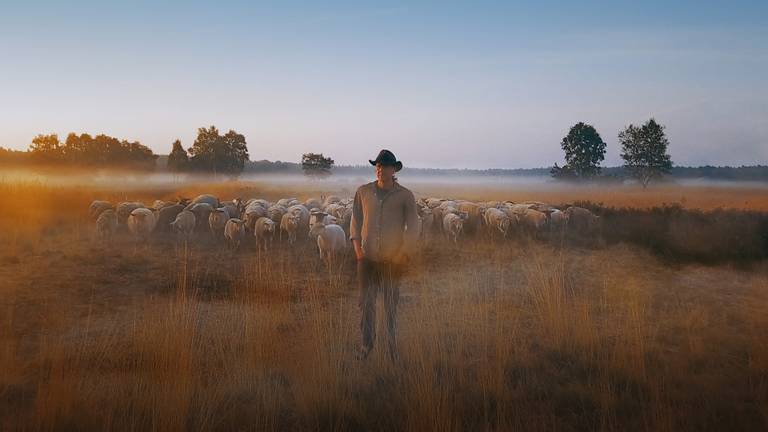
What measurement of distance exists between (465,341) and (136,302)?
6.08 metres

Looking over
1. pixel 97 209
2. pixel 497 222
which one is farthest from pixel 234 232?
pixel 497 222

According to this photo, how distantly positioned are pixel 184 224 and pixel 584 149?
46.2 m

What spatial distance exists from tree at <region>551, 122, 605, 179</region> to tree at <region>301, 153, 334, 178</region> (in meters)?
29.9

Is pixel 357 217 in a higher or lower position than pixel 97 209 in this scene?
higher

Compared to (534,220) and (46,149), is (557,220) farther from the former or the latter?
(46,149)

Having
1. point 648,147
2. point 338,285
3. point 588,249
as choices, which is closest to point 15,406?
point 338,285

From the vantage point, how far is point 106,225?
672 inches

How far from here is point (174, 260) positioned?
514 inches

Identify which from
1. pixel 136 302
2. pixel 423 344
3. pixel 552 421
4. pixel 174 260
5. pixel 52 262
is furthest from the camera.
→ pixel 174 260

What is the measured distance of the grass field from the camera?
426 cm

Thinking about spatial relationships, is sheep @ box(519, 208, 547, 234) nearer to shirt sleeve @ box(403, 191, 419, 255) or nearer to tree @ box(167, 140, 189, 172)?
shirt sleeve @ box(403, 191, 419, 255)

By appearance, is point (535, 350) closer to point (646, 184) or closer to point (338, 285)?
point (338, 285)

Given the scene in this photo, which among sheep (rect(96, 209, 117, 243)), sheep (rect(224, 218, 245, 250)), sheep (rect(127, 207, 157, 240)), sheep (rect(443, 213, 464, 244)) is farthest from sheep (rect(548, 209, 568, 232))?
sheep (rect(96, 209, 117, 243))

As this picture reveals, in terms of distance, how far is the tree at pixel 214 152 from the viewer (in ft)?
189
